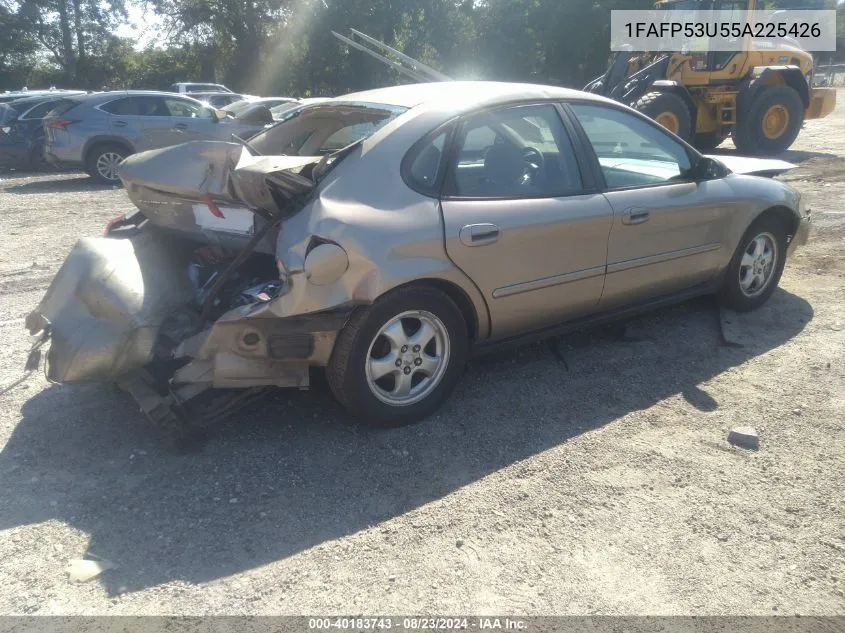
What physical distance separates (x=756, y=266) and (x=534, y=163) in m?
2.15

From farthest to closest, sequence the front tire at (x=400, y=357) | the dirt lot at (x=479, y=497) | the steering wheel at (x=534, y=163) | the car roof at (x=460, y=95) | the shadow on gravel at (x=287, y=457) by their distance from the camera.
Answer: the steering wheel at (x=534, y=163) < the car roof at (x=460, y=95) < the front tire at (x=400, y=357) < the shadow on gravel at (x=287, y=457) < the dirt lot at (x=479, y=497)

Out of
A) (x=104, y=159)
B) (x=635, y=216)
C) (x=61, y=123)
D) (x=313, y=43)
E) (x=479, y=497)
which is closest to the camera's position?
(x=479, y=497)

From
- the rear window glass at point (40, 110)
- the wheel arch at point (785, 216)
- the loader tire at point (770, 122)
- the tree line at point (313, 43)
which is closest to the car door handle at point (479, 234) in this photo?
the wheel arch at point (785, 216)

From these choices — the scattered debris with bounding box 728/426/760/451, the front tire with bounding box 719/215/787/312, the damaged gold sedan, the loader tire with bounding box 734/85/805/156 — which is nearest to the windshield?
the damaged gold sedan

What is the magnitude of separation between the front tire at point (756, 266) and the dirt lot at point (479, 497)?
514mm

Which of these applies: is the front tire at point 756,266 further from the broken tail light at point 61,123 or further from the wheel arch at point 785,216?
the broken tail light at point 61,123

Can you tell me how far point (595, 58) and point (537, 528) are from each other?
39481 mm

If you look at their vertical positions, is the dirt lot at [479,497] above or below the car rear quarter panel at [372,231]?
below

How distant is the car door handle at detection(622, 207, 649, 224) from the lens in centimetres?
428

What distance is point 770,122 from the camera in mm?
14711

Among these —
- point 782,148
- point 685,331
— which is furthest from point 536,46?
point 685,331

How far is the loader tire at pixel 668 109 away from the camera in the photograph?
43.2 feet

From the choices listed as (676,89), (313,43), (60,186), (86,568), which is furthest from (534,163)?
(313,43)

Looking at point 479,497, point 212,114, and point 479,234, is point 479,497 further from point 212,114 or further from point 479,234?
point 212,114
